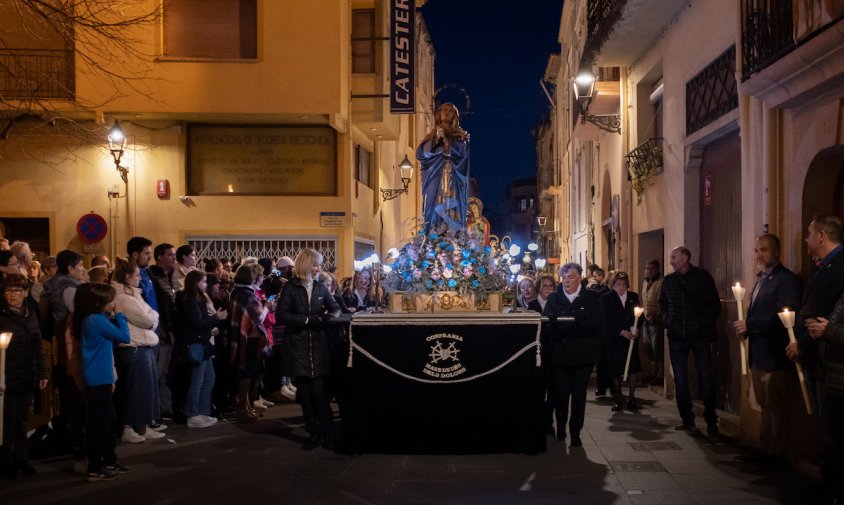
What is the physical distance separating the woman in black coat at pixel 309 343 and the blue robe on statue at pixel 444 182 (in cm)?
317

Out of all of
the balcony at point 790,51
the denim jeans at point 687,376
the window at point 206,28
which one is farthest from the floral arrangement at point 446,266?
the window at point 206,28

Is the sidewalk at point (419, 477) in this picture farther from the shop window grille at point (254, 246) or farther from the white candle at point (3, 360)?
the shop window grille at point (254, 246)

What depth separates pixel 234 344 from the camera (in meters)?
11.0

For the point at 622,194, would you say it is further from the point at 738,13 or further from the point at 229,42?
the point at 229,42

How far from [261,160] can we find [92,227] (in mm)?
4028

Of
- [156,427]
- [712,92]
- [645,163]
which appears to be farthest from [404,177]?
A: [156,427]

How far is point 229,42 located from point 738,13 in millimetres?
12341

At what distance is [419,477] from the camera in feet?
25.3

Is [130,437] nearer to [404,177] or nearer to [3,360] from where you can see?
[3,360]

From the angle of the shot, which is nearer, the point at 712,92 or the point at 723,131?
the point at 723,131

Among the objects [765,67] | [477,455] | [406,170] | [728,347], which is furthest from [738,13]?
Result: [406,170]

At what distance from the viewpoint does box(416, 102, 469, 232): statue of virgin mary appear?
12102 millimetres

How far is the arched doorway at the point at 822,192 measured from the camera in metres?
7.91

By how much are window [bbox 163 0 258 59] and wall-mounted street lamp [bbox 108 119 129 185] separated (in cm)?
238
